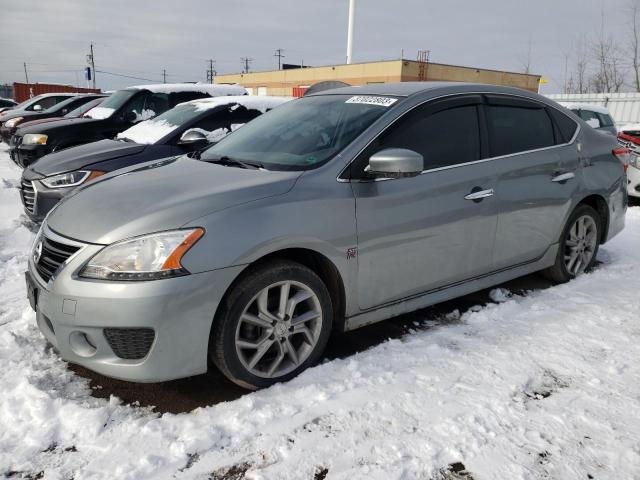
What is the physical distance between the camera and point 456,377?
2.90m

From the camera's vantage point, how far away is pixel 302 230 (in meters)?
2.74

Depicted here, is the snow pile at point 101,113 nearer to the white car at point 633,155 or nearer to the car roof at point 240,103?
the car roof at point 240,103

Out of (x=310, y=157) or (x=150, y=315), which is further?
(x=310, y=157)

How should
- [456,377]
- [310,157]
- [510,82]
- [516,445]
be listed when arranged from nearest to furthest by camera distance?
[516,445] → [456,377] → [310,157] → [510,82]

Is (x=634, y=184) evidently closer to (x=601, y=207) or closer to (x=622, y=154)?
(x=622, y=154)

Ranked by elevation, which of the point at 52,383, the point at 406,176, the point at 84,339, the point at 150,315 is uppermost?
the point at 406,176

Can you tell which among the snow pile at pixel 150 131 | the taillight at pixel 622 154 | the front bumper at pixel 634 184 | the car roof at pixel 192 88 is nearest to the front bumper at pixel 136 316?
the snow pile at pixel 150 131

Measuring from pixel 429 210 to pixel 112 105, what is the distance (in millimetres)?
6665

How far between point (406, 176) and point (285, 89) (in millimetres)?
45433

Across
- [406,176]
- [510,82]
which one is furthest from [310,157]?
[510,82]

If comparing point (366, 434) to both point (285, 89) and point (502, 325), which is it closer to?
point (502, 325)

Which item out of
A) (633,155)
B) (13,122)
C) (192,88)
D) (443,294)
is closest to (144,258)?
(443,294)

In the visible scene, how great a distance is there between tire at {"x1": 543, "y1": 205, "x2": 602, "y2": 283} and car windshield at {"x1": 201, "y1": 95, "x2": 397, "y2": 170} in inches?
80.7

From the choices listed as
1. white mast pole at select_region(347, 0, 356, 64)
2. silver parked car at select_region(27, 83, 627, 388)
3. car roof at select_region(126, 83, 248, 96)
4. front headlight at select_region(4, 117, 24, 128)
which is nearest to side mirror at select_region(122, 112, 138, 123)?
car roof at select_region(126, 83, 248, 96)
